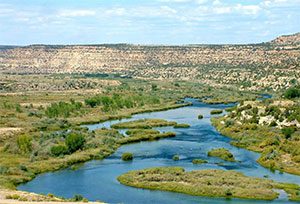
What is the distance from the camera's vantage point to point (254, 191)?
150ft

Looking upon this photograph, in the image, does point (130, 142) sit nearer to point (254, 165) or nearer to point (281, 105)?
point (254, 165)

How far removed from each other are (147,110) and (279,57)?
87.4 meters

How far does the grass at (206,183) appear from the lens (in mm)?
45719

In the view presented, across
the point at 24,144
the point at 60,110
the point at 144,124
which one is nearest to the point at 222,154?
the point at 24,144

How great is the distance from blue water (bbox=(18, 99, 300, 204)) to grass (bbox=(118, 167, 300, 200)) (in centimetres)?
95

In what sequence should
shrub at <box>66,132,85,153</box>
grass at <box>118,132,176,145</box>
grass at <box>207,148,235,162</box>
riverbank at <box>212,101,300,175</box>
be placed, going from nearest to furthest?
riverbank at <box>212,101,300,175</box> < grass at <box>207,148,235,162</box> < shrub at <box>66,132,85,153</box> < grass at <box>118,132,176,145</box>

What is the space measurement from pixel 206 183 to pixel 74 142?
2175 centimetres

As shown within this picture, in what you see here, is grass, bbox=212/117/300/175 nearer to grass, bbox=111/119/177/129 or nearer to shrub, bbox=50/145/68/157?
grass, bbox=111/119/177/129

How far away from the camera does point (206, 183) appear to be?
159 feet

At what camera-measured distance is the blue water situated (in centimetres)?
4544

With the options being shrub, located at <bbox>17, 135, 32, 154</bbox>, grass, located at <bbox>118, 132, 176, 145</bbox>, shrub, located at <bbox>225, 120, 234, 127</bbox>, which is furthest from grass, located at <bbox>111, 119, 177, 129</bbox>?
shrub, located at <bbox>17, 135, 32, 154</bbox>

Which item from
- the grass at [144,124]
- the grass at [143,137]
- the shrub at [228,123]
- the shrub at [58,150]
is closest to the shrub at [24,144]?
the shrub at [58,150]

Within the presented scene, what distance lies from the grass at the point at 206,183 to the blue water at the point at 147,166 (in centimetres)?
95

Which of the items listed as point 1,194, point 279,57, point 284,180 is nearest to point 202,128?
point 284,180
